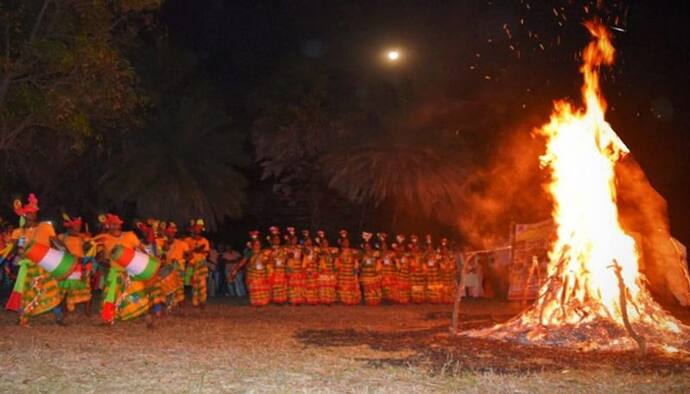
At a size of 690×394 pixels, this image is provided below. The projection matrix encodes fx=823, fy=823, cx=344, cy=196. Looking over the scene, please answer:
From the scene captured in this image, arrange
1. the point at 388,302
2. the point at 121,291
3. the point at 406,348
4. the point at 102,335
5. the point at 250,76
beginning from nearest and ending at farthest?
the point at 406,348, the point at 102,335, the point at 121,291, the point at 388,302, the point at 250,76

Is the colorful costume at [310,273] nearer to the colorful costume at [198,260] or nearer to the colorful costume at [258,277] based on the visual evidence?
the colorful costume at [258,277]

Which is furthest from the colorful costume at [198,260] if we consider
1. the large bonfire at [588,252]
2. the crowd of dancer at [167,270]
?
the large bonfire at [588,252]

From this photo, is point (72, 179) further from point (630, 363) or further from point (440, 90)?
point (630, 363)

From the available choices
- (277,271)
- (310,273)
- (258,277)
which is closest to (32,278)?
(258,277)

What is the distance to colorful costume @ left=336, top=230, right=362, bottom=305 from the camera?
1984 cm

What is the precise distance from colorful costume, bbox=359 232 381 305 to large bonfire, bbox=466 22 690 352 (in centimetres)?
770

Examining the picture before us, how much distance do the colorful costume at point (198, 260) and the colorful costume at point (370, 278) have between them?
4743 millimetres

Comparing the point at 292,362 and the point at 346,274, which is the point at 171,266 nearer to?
the point at 292,362

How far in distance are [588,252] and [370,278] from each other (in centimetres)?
843

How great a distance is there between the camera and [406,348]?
11.0 metres

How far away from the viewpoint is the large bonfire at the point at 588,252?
1205 cm

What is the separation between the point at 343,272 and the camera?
1984 cm

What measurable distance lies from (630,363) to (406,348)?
282cm

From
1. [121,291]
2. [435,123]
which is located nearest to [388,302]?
[435,123]
